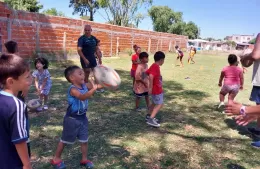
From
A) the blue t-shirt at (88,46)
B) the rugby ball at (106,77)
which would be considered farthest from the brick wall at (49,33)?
the rugby ball at (106,77)

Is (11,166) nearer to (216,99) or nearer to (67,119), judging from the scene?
(67,119)

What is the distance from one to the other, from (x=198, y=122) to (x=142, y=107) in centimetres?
140

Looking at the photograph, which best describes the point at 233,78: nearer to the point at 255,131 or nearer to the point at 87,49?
the point at 255,131

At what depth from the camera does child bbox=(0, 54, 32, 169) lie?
1.67m

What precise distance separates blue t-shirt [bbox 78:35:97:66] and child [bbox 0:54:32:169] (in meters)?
4.99

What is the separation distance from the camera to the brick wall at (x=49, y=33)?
11867 millimetres

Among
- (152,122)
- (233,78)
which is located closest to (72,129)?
(152,122)

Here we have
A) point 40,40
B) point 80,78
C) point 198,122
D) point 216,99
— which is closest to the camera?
point 80,78

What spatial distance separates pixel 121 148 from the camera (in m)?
3.83

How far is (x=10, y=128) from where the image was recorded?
1.71 m

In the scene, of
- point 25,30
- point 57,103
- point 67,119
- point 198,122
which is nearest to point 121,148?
point 67,119

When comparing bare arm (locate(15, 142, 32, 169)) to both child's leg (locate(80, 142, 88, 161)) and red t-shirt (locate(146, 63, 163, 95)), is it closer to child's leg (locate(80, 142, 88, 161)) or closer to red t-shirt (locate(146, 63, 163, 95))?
child's leg (locate(80, 142, 88, 161))

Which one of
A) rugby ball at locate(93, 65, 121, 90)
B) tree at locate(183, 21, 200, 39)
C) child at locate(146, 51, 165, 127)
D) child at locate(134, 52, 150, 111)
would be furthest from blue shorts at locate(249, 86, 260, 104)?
tree at locate(183, 21, 200, 39)

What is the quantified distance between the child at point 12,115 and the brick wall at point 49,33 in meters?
10.5
